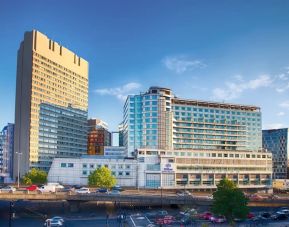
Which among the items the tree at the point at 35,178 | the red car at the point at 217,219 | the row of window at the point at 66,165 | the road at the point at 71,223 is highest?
the row of window at the point at 66,165

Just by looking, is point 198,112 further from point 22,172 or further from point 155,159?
point 22,172

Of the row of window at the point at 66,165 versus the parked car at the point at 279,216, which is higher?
the row of window at the point at 66,165

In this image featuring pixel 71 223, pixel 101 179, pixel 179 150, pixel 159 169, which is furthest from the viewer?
pixel 179 150

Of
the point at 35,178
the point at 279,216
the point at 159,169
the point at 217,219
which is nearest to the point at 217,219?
the point at 217,219

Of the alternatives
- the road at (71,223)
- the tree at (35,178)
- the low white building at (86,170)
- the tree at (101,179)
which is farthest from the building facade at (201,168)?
the road at (71,223)

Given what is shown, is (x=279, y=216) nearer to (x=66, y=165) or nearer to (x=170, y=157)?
(x=170, y=157)

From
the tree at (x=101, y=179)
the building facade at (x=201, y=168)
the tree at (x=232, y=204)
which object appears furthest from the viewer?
the building facade at (x=201, y=168)

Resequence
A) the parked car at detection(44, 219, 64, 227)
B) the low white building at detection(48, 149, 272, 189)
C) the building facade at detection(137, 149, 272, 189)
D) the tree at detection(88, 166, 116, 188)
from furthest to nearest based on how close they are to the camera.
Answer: the low white building at detection(48, 149, 272, 189) → the building facade at detection(137, 149, 272, 189) → the tree at detection(88, 166, 116, 188) → the parked car at detection(44, 219, 64, 227)

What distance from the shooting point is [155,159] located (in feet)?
519

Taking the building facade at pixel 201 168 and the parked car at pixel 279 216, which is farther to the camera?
the building facade at pixel 201 168

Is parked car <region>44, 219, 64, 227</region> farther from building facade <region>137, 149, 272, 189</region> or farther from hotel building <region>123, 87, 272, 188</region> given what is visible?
hotel building <region>123, 87, 272, 188</region>

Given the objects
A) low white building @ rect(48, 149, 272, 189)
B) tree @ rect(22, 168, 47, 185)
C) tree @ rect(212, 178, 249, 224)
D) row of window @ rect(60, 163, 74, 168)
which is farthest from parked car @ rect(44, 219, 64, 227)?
row of window @ rect(60, 163, 74, 168)

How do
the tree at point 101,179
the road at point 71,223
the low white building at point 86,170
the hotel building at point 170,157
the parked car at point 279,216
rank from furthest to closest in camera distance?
the low white building at point 86,170 → the hotel building at point 170,157 → the tree at point 101,179 → the parked car at point 279,216 → the road at point 71,223

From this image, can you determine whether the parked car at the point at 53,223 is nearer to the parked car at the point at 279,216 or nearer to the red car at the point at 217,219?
the red car at the point at 217,219
